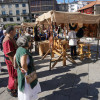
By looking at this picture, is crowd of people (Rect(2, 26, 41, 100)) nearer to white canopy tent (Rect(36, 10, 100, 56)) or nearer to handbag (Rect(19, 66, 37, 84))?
handbag (Rect(19, 66, 37, 84))

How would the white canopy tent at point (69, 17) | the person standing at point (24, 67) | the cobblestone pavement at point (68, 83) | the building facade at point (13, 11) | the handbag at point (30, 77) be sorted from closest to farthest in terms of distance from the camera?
the person standing at point (24, 67), the handbag at point (30, 77), the cobblestone pavement at point (68, 83), the white canopy tent at point (69, 17), the building facade at point (13, 11)

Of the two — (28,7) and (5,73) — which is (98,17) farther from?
(28,7)

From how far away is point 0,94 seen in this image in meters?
2.98

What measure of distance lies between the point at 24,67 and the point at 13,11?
58.9m

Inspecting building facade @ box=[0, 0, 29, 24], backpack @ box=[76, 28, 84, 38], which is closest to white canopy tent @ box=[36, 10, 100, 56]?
backpack @ box=[76, 28, 84, 38]

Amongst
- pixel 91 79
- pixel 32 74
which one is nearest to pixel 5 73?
pixel 32 74

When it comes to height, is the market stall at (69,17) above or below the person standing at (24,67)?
above

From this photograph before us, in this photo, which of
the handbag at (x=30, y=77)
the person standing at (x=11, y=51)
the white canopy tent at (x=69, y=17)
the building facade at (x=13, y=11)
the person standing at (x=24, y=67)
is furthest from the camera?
the building facade at (x=13, y=11)

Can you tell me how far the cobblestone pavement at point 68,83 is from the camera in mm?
2791

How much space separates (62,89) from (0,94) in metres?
1.74

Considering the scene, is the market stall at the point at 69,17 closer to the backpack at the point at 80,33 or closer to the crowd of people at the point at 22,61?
the backpack at the point at 80,33

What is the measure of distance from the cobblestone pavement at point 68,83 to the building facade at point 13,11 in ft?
178

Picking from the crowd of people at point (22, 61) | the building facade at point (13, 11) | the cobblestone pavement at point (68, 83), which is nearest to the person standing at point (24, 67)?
the crowd of people at point (22, 61)

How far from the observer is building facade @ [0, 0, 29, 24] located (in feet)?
176
